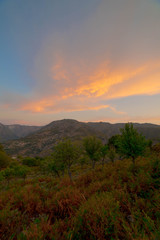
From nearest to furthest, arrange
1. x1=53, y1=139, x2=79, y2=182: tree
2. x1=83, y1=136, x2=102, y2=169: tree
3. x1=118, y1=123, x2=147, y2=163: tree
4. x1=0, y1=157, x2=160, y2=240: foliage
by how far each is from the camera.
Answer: x1=0, y1=157, x2=160, y2=240: foliage, x1=118, y1=123, x2=147, y2=163: tree, x1=53, y1=139, x2=79, y2=182: tree, x1=83, y1=136, x2=102, y2=169: tree

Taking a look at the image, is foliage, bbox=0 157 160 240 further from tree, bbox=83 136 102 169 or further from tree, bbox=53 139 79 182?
tree, bbox=83 136 102 169

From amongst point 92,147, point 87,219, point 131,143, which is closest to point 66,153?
point 92,147

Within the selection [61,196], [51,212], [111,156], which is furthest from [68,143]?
[111,156]

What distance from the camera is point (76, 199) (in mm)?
5328

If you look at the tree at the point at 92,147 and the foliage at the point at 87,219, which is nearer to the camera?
the foliage at the point at 87,219

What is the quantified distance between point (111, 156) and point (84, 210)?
30.7 meters

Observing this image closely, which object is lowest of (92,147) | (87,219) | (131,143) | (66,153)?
(92,147)

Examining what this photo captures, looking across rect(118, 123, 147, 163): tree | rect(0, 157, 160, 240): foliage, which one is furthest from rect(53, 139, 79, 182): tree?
rect(0, 157, 160, 240): foliage

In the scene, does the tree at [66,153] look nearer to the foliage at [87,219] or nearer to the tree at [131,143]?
the tree at [131,143]

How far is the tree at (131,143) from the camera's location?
46.4 ft

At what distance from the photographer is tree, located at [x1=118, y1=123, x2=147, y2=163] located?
1414 cm

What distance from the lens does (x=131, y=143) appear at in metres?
14.2

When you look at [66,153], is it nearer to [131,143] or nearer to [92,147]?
[92,147]

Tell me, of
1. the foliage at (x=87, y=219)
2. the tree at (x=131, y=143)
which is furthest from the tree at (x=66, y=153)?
the foliage at (x=87, y=219)
